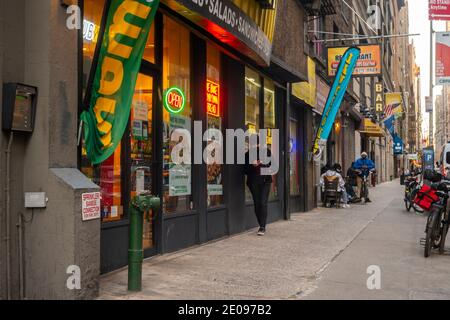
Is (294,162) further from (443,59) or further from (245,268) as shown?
(245,268)

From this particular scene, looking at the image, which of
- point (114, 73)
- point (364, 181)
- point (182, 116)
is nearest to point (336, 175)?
point (364, 181)

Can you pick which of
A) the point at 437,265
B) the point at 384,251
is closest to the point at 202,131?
the point at 384,251

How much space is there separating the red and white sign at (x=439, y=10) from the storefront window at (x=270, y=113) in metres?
7.32

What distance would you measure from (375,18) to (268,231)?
2248 cm

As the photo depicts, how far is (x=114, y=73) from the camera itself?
5723 mm

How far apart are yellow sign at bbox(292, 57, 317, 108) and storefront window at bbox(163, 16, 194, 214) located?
582 centimetres

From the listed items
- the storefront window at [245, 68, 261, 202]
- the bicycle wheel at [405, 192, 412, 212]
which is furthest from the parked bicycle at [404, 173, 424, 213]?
the storefront window at [245, 68, 261, 202]

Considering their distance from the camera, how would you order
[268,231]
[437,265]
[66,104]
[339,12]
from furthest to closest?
1. [339,12]
2. [268,231]
3. [437,265]
4. [66,104]

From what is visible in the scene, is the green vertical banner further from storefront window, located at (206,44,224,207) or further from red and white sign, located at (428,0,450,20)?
red and white sign, located at (428,0,450,20)

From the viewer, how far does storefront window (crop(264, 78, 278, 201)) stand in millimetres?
12906

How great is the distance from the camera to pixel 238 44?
29.8 feet

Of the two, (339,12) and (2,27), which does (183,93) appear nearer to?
(2,27)

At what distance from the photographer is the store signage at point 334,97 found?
16.1 metres

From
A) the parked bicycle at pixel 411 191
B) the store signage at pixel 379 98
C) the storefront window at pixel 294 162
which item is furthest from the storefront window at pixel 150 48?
the store signage at pixel 379 98
